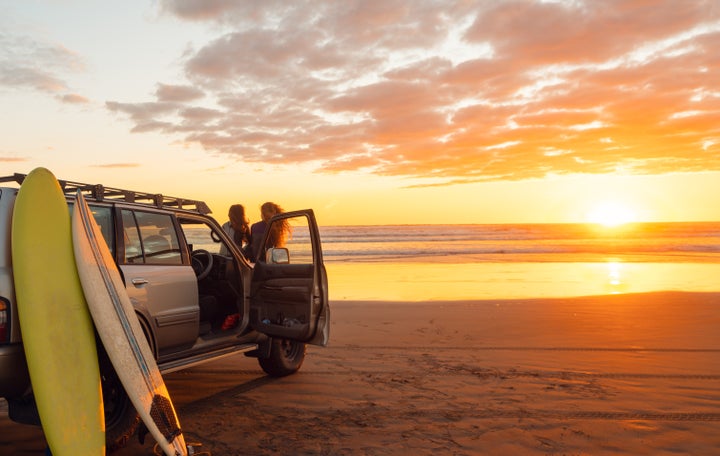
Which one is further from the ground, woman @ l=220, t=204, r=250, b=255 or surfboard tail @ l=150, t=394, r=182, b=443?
woman @ l=220, t=204, r=250, b=255

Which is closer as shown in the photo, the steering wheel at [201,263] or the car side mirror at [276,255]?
the car side mirror at [276,255]

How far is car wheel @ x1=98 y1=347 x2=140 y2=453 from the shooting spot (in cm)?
440

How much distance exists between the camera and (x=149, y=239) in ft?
17.6

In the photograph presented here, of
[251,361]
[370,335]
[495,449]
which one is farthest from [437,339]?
[495,449]

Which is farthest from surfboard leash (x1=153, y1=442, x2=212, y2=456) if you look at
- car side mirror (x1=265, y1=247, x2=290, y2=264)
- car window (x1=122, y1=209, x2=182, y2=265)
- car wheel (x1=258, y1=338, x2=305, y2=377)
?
car wheel (x1=258, y1=338, x2=305, y2=377)

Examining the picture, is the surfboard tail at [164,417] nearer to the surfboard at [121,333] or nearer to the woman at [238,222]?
the surfboard at [121,333]

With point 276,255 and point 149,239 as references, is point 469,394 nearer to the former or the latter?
point 276,255

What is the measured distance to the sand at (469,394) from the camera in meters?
4.62

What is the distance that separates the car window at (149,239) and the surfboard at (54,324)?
752 millimetres

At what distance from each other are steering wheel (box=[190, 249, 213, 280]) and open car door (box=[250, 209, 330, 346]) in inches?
20.3

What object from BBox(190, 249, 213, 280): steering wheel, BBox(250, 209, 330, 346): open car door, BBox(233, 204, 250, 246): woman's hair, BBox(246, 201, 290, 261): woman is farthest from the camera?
BBox(233, 204, 250, 246): woman's hair

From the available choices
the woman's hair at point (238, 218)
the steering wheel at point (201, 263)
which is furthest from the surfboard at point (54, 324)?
the woman's hair at point (238, 218)

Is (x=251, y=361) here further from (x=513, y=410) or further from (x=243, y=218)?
(x=513, y=410)

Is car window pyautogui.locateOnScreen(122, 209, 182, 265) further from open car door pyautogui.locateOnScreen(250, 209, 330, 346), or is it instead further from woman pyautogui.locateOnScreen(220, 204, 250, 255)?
woman pyautogui.locateOnScreen(220, 204, 250, 255)
